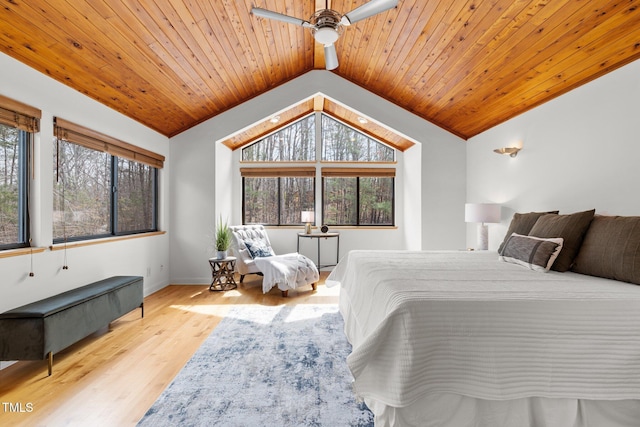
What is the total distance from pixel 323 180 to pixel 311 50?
2345 mm

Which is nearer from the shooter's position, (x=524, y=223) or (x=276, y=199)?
(x=524, y=223)

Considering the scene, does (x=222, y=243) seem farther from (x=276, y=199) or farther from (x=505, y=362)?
(x=505, y=362)

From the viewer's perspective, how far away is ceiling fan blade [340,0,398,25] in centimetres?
231

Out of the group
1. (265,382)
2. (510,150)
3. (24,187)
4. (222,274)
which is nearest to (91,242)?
(24,187)

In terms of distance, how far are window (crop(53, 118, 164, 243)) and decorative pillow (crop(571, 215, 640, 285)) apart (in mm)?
4195

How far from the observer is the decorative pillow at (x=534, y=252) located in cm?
222

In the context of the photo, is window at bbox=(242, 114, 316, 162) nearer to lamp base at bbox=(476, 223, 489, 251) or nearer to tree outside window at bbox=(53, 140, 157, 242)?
tree outside window at bbox=(53, 140, 157, 242)

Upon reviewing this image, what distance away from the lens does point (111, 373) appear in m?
2.22

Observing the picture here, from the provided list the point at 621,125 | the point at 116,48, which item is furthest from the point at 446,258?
the point at 116,48

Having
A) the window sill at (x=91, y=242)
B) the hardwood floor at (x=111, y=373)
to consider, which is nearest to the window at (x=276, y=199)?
the window sill at (x=91, y=242)

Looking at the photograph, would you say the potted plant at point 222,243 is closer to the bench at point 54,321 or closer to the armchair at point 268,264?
the armchair at point 268,264

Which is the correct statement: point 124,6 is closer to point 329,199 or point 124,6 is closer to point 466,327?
point 466,327

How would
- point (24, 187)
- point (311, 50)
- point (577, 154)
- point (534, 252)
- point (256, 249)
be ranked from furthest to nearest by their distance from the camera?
1. point (256, 249)
2. point (311, 50)
3. point (577, 154)
4. point (24, 187)
5. point (534, 252)

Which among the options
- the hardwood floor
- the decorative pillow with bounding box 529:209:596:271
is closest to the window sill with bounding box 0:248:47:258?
the hardwood floor
